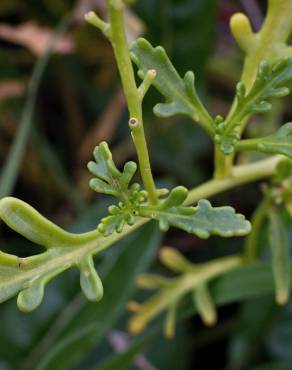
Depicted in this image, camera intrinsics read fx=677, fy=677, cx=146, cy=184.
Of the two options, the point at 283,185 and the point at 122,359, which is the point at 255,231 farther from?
the point at 122,359

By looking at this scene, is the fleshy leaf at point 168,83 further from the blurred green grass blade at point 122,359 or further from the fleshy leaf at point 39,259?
the blurred green grass blade at point 122,359

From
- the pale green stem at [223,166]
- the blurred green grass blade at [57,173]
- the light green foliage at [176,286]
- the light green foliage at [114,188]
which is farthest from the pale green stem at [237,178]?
the blurred green grass blade at [57,173]

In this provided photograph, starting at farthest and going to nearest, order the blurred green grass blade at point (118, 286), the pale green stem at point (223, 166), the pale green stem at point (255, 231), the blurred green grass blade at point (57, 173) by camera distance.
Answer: the blurred green grass blade at point (57, 173)
the blurred green grass blade at point (118, 286)
the pale green stem at point (255, 231)
the pale green stem at point (223, 166)

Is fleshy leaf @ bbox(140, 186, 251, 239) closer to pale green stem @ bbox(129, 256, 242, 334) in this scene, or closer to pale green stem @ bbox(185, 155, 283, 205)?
pale green stem @ bbox(185, 155, 283, 205)

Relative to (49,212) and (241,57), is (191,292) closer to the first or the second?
(49,212)

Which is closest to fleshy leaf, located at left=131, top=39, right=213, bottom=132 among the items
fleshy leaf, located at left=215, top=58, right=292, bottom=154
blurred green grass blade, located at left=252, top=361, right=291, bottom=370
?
fleshy leaf, located at left=215, top=58, right=292, bottom=154

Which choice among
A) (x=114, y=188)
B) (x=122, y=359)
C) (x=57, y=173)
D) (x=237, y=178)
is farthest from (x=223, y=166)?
(x=57, y=173)
